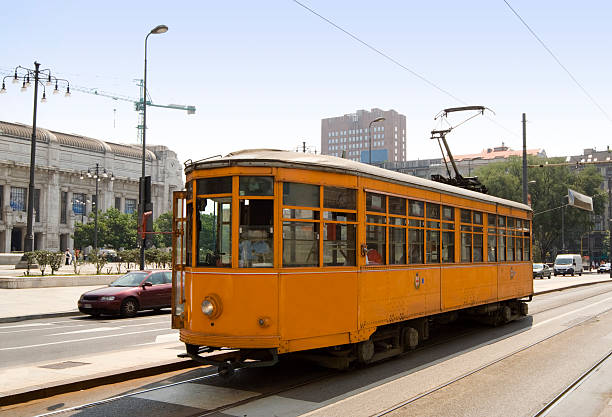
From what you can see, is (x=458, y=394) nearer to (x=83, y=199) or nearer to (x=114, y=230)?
(x=114, y=230)

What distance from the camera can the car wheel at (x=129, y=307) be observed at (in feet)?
56.2

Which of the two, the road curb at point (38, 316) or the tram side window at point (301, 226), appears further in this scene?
the road curb at point (38, 316)

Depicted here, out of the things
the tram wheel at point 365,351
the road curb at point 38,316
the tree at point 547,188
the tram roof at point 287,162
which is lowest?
the road curb at point 38,316

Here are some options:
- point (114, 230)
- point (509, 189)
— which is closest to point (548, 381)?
point (509, 189)

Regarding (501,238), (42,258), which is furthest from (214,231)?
(42,258)

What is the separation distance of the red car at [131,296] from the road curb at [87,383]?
28.5 feet

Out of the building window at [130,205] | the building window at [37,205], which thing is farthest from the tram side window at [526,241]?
the building window at [130,205]

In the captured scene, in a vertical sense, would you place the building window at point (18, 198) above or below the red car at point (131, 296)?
above

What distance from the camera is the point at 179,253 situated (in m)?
8.17

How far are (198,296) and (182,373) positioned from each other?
1736 mm

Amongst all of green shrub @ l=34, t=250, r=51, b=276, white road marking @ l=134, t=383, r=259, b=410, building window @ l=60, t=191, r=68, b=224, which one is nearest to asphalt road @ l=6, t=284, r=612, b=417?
white road marking @ l=134, t=383, r=259, b=410

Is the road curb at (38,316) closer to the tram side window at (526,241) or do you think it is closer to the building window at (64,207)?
the tram side window at (526,241)

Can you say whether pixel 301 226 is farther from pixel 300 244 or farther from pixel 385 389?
pixel 385 389

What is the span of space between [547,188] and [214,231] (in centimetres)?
6758
